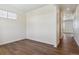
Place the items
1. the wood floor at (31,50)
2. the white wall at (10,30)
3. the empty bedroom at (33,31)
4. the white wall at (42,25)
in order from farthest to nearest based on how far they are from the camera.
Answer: the white wall at (42,25), the white wall at (10,30), the empty bedroom at (33,31), the wood floor at (31,50)

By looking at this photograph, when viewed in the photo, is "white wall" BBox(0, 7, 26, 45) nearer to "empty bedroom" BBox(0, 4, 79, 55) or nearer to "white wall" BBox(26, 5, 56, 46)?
"empty bedroom" BBox(0, 4, 79, 55)

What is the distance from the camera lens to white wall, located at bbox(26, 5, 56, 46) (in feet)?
6.54

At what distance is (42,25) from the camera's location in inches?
92.0

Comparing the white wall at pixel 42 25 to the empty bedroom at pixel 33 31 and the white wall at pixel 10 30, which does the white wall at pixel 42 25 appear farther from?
the white wall at pixel 10 30

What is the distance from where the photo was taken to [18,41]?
1.94m

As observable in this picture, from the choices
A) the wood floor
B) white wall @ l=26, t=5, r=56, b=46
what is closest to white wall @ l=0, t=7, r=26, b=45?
the wood floor

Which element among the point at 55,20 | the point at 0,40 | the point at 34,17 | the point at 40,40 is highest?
the point at 34,17

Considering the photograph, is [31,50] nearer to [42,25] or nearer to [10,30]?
[10,30]

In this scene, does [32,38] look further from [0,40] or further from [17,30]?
[0,40]

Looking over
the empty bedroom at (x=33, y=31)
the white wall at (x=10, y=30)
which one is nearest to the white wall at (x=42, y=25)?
the empty bedroom at (x=33, y=31)

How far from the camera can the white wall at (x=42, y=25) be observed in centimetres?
199

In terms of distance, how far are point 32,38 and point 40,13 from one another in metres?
0.93

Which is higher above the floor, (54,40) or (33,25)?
(33,25)
